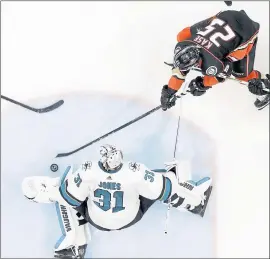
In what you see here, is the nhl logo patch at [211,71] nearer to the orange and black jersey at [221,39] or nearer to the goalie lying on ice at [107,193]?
the orange and black jersey at [221,39]

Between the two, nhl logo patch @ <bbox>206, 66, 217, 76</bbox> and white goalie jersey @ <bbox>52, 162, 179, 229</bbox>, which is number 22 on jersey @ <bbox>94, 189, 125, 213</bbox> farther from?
nhl logo patch @ <bbox>206, 66, 217, 76</bbox>

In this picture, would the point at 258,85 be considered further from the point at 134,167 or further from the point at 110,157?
the point at 110,157

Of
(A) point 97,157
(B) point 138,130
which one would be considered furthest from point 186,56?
(A) point 97,157

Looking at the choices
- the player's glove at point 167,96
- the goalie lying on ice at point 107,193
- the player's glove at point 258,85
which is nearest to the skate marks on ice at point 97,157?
the goalie lying on ice at point 107,193

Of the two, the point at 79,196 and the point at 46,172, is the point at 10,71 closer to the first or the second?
the point at 46,172

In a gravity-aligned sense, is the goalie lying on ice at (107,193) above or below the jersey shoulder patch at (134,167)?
below

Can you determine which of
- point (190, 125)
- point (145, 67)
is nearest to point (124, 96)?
point (145, 67)

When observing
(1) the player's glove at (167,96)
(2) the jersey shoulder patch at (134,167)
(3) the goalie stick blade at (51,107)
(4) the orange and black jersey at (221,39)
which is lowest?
(2) the jersey shoulder patch at (134,167)
